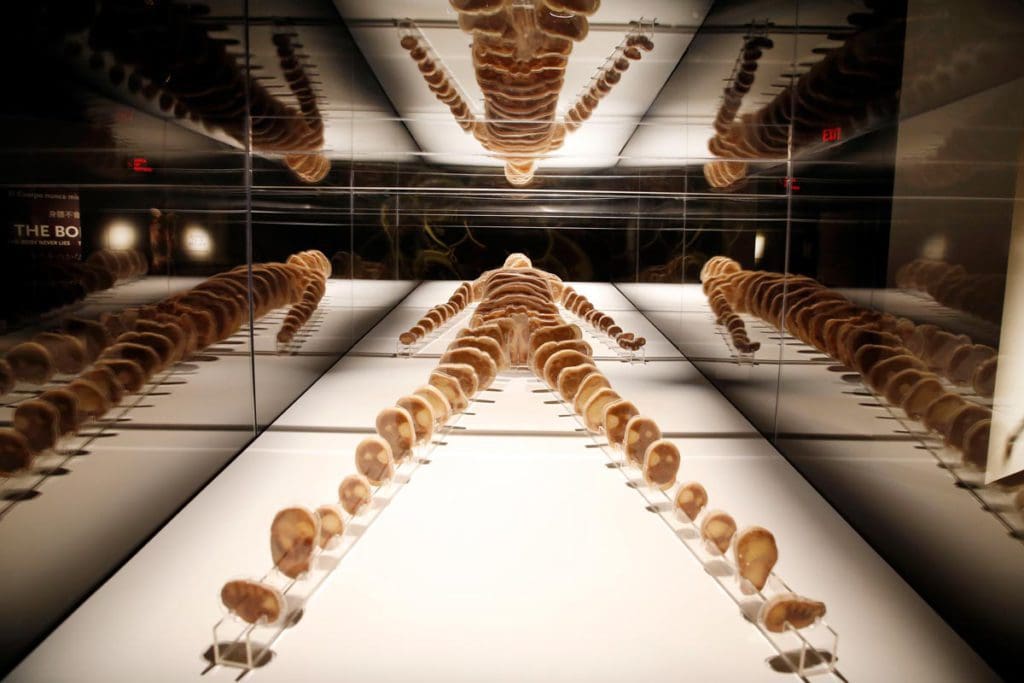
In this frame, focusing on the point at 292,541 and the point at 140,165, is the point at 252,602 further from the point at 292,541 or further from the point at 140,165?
the point at 140,165

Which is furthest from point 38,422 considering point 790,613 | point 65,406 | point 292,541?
point 790,613

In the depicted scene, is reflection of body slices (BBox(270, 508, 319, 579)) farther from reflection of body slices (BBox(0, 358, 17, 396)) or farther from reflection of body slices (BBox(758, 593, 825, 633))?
reflection of body slices (BBox(758, 593, 825, 633))

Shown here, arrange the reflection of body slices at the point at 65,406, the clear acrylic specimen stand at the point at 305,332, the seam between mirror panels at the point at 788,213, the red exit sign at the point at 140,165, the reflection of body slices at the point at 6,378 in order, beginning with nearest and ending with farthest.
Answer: the reflection of body slices at the point at 6,378
the reflection of body slices at the point at 65,406
the red exit sign at the point at 140,165
the seam between mirror panels at the point at 788,213
the clear acrylic specimen stand at the point at 305,332

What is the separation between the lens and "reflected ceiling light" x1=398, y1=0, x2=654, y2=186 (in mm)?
1111

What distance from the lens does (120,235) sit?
898mm

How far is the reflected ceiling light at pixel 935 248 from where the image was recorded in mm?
849

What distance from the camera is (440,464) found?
4.01ft

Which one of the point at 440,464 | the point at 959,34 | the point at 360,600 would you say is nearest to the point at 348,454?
the point at 440,464

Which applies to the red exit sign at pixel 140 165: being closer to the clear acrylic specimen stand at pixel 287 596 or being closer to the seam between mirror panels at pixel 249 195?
the seam between mirror panels at pixel 249 195

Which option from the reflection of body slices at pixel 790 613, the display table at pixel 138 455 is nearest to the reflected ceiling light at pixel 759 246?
the display table at pixel 138 455

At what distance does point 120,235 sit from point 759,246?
3.69ft

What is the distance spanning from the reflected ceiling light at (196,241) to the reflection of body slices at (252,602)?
1.93ft

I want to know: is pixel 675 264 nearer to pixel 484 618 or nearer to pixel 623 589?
pixel 623 589

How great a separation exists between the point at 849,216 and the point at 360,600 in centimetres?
94
